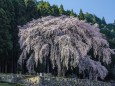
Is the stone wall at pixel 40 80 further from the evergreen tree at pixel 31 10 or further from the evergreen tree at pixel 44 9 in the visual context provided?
the evergreen tree at pixel 44 9

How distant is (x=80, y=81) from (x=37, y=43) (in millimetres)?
8394

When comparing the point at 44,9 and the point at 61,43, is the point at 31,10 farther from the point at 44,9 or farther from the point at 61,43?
the point at 61,43

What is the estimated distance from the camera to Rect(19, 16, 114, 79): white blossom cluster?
1700 inches

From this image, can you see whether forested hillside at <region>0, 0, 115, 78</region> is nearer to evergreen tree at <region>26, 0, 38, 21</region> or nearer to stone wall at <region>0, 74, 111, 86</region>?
evergreen tree at <region>26, 0, 38, 21</region>

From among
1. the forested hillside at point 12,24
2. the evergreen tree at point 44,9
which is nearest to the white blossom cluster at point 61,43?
the forested hillside at point 12,24

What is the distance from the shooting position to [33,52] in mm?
45812

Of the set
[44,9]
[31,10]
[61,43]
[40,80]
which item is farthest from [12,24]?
[40,80]

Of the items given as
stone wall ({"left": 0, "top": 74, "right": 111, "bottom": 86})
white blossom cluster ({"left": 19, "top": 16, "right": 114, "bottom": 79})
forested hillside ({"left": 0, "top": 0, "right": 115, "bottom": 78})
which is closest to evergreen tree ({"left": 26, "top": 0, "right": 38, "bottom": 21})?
forested hillside ({"left": 0, "top": 0, "right": 115, "bottom": 78})

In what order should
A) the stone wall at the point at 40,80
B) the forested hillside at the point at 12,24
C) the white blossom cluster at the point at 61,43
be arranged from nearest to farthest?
the stone wall at the point at 40,80, the white blossom cluster at the point at 61,43, the forested hillside at the point at 12,24

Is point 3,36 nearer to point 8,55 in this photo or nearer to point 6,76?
point 8,55

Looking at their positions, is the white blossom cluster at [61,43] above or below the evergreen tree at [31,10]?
below

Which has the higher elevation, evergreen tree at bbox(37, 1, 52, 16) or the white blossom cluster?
evergreen tree at bbox(37, 1, 52, 16)

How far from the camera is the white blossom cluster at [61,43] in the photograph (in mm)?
43188

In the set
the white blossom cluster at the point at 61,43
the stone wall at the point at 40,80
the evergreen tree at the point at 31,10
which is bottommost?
the stone wall at the point at 40,80
